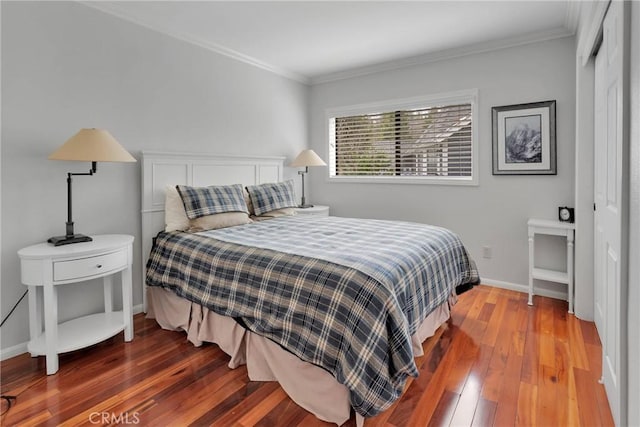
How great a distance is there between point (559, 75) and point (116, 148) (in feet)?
12.3

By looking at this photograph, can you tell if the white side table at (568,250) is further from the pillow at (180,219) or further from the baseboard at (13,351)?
the baseboard at (13,351)

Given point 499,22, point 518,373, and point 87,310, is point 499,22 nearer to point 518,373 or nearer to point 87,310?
Answer: point 518,373

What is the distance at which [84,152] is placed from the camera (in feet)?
7.45

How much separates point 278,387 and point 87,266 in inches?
55.1

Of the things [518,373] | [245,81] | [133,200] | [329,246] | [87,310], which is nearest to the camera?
[518,373]

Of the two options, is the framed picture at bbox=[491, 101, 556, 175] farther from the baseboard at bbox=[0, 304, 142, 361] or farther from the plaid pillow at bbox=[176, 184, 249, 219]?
the baseboard at bbox=[0, 304, 142, 361]

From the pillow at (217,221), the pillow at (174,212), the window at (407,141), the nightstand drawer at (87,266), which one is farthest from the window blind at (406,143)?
the nightstand drawer at (87,266)

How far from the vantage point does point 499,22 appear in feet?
10.2

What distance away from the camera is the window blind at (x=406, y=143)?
12.8 ft

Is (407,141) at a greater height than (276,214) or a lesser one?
greater

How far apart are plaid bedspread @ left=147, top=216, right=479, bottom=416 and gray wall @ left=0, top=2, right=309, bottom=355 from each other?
0.56m

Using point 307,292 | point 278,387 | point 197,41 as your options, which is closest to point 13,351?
point 278,387

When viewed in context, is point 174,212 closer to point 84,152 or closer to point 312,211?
point 84,152

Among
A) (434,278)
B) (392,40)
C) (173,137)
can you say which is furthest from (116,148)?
(392,40)
